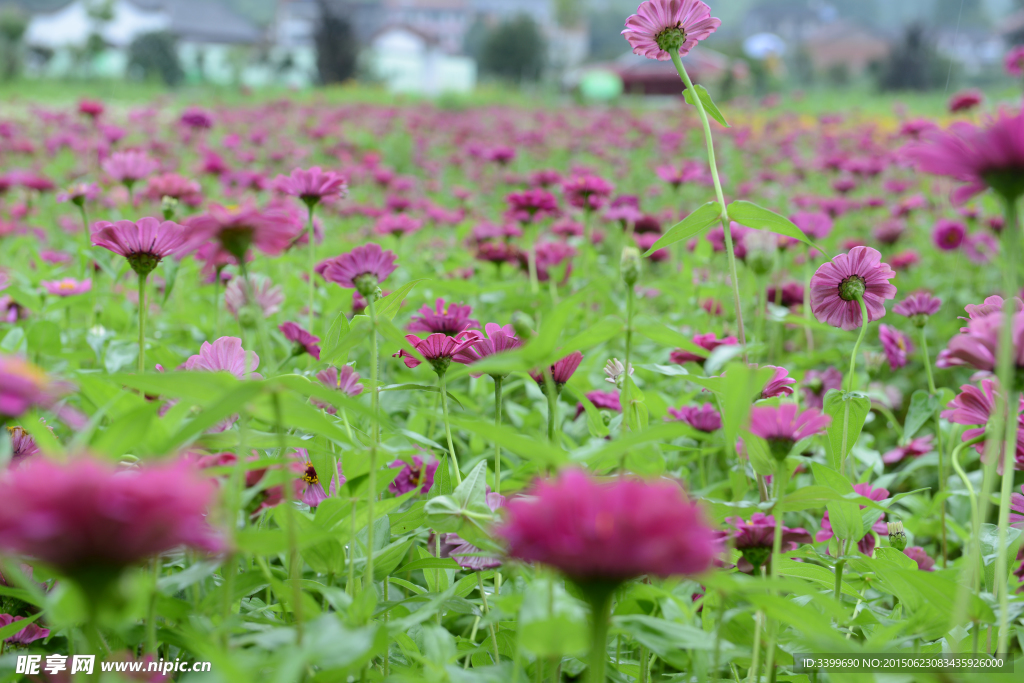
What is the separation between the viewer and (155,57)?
1770 cm

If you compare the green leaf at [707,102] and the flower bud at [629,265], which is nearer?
the flower bud at [629,265]

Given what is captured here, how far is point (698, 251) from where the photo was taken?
68.8 inches

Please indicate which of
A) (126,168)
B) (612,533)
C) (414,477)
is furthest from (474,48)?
(612,533)

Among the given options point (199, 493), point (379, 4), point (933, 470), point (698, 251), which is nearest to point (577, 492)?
point (199, 493)

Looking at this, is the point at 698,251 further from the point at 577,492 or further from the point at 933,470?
→ the point at 577,492

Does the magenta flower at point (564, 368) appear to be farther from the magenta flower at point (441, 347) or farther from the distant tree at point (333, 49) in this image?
the distant tree at point (333, 49)

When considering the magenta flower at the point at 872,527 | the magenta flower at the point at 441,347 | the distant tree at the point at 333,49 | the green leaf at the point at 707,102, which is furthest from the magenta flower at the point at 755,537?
the distant tree at the point at 333,49

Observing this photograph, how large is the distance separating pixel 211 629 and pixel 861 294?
679 millimetres

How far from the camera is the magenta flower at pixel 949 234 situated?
214 cm

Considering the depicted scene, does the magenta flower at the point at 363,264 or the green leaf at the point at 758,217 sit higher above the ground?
the green leaf at the point at 758,217

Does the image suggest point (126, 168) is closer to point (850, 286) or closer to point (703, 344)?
point (703, 344)

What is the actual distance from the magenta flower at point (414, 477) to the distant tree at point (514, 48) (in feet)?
76.4

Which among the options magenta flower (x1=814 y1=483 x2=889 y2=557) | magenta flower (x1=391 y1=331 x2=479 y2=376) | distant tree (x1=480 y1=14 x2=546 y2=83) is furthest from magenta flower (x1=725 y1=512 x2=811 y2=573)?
distant tree (x1=480 y1=14 x2=546 y2=83)

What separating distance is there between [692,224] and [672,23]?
247 millimetres
